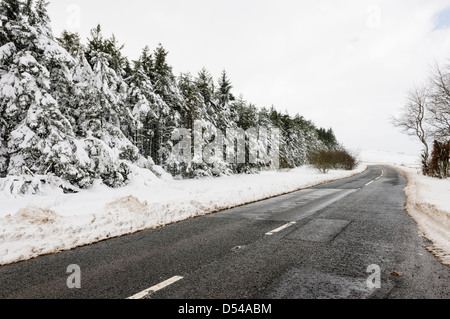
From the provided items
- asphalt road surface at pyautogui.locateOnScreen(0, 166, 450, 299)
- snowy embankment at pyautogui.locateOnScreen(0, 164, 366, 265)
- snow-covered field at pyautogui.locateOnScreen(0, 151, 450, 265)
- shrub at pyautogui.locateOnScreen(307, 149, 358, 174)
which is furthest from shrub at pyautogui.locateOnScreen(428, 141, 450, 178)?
asphalt road surface at pyautogui.locateOnScreen(0, 166, 450, 299)

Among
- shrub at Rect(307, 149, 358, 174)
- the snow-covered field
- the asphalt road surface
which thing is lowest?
the asphalt road surface

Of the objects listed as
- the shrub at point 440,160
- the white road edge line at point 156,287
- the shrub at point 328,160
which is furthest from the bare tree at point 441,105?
the white road edge line at point 156,287

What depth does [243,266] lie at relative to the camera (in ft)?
13.7

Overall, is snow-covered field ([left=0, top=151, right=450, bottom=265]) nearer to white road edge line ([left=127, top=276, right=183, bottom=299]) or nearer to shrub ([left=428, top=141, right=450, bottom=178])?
white road edge line ([left=127, top=276, right=183, bottom=299])

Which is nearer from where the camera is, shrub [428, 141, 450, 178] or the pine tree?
the pine tree

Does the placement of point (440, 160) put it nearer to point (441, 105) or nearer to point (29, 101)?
point (441, 105)

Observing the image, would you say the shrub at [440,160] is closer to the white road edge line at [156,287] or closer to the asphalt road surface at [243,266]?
the asphalt road surface at [243,266]

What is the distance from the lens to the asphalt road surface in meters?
3.35

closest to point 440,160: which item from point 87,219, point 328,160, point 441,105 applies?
point 441,105

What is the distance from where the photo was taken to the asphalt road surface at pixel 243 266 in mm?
3354

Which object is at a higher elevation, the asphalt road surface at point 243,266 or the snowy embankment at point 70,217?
the snowy embankment at point 70,217

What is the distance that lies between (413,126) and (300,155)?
2226 cm

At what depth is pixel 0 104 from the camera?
11234 mm
